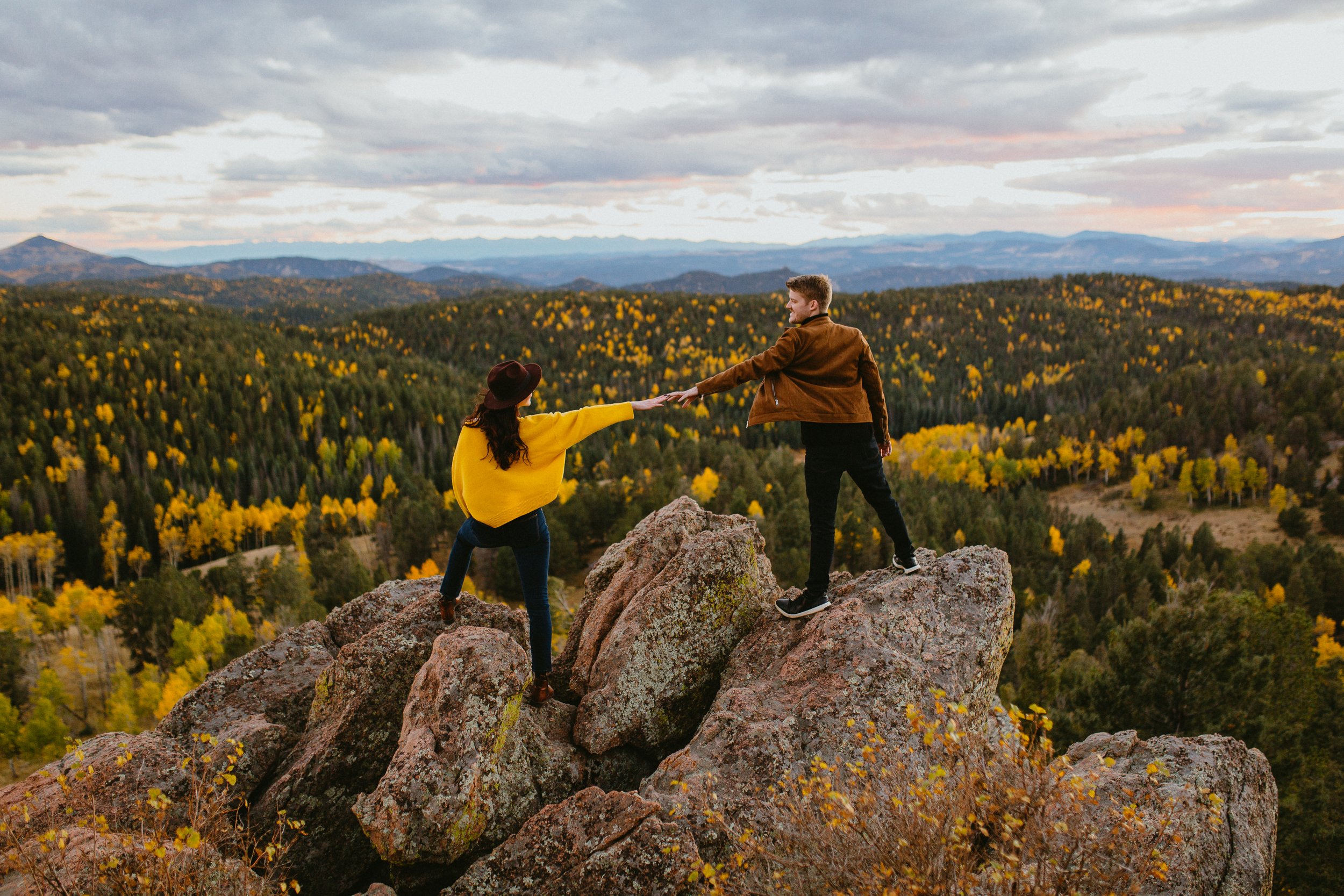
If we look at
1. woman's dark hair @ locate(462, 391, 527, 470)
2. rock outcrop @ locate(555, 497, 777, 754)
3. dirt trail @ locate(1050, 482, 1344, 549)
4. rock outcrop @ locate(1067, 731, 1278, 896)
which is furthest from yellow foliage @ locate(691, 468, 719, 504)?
woman's dark hair @ locate(462, 391, 527, 470)

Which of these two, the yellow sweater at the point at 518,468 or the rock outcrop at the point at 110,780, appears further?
the yellow sweater at the point at 518,468

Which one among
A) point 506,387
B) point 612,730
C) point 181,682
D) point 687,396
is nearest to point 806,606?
point 612,730

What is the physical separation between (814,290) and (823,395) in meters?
1.58

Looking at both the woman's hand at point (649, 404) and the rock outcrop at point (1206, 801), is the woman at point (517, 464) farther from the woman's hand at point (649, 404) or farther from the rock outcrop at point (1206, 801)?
the rock outcrop at point (1206, 801)

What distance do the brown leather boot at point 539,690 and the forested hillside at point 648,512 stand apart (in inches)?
1120

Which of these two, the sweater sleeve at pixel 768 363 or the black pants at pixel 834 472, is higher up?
the sweater sleeve at pixel 768 363

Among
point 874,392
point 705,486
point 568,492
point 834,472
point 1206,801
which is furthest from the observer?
point 705,486

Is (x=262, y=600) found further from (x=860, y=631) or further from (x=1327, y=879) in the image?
(x=1327, y=879)

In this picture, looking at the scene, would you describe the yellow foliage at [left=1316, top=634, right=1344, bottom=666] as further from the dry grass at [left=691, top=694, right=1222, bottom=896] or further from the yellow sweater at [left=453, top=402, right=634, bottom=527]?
the yellow sweater at [left=453, top=402, right=634, bottom=527]

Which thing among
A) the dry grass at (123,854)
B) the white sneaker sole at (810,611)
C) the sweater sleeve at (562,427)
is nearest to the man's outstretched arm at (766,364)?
the sweater sleeve at (562,427)

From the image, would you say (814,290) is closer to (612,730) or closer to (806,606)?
(806,606)

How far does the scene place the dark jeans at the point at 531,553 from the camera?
33.3ft

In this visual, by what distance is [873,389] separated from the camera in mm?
10477

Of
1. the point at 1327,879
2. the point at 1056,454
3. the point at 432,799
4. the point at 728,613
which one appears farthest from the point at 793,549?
the point at 1056,454
